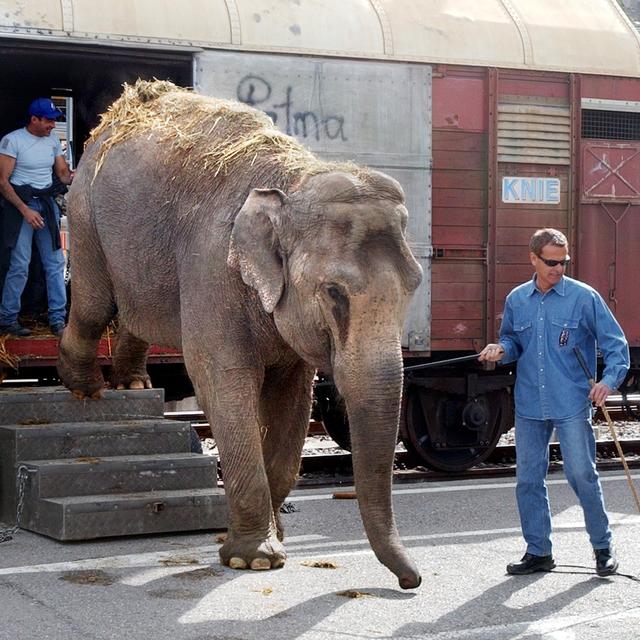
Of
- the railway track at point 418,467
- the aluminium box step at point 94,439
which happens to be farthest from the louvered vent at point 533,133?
the aluminium box step at point 94,439

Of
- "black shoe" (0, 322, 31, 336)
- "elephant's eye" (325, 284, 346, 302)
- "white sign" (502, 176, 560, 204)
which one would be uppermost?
"white sign" (502, 176, 560, 204)

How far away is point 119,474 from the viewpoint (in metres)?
8.70

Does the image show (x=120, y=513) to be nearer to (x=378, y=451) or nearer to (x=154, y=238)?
(x=154, y=238)

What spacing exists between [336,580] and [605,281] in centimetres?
601

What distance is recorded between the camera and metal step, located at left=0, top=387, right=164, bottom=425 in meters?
9.12

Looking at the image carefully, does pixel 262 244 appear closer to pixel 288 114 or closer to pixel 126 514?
pixel 126 514

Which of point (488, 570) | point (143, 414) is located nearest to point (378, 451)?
point (488, 570)

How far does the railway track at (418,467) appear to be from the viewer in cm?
1177

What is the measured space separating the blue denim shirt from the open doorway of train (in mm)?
4314

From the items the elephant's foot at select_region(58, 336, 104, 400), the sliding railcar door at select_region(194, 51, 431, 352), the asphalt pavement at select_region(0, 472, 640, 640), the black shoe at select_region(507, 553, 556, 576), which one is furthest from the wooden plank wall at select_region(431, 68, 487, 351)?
the black shoe at select_region(507, 553, 556, 576)

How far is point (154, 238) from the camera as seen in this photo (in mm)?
7965

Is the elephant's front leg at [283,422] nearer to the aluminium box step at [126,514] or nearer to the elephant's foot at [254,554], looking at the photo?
the elephant's foot at [254,554]

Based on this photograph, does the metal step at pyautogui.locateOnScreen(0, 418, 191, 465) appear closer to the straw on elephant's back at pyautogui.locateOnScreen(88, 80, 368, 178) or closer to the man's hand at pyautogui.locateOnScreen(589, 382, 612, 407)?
the straw on elephant's back at pyautogui.locateOnScreen(88, 80, 368, 178)

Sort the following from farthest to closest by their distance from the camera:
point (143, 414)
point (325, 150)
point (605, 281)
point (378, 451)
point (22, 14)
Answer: point (605, 281) → point (325, 150) → point (22, 14) → point (143, 414) → point (378, 451)
